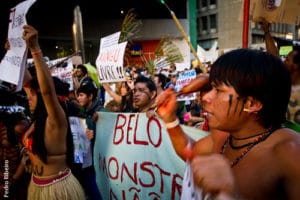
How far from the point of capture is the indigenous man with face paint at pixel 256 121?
1.33 metres

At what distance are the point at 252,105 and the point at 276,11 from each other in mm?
2434

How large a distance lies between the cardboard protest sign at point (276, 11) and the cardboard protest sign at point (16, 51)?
216cm

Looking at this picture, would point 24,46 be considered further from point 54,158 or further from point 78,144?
point 78,144

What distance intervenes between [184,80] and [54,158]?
3440 millimetres

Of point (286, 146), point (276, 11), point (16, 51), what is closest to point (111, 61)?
point (16, 51)

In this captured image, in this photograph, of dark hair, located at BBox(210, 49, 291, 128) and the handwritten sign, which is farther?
the handwritten sign

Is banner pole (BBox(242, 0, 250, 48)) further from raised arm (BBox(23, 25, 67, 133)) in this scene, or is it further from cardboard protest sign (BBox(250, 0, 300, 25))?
raised arm (BBox(23, 25, 67, 133))

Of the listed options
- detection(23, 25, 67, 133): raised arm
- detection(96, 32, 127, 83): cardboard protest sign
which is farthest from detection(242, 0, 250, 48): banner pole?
detection(96, 32, 127, 83): cardboard protest sign

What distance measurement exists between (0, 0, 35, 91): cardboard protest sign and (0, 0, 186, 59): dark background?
18498mm

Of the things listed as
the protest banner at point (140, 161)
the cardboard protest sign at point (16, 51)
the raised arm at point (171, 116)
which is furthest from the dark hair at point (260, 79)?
the cardboard protest sign at point (16, 51)

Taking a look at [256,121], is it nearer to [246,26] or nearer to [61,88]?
[246,26]

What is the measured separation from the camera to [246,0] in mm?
3000

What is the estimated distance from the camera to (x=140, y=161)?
282 cm

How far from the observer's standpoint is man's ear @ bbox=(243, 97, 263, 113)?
1.44 m
